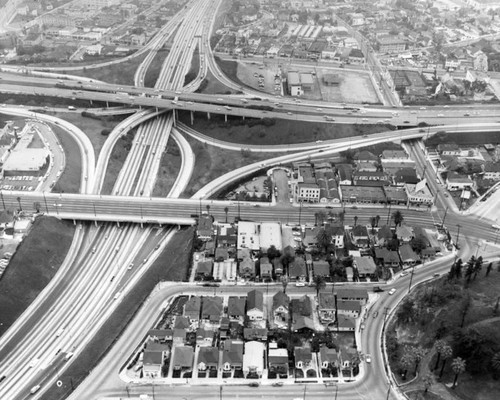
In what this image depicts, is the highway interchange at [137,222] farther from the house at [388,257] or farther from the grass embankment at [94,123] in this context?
the house at [388,257]

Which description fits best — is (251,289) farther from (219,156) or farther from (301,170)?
(219,156)

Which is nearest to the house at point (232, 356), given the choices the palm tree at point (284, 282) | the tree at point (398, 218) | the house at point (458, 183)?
the palm tree at point (284, 282)

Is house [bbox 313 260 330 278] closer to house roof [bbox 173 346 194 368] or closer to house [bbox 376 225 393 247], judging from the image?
house [bbox 376 225 393 247]

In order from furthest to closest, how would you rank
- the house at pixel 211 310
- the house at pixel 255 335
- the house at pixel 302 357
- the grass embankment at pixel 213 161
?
1. the grass embankment at pixel 213 161
2. the house at pixel 211 310
3. the house at pixel 255 335
4. the house at pixel 302 357

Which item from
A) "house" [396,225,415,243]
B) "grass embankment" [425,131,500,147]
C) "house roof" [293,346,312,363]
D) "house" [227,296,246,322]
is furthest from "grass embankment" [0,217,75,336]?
"grass embankment" [425,131,500,147]

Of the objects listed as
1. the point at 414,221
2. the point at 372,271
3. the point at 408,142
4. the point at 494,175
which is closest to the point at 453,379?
the point at 372,271

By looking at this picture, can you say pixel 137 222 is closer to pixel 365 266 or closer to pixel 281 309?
pixel 281 309

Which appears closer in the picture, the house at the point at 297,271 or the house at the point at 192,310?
the house at the point at 192,310
